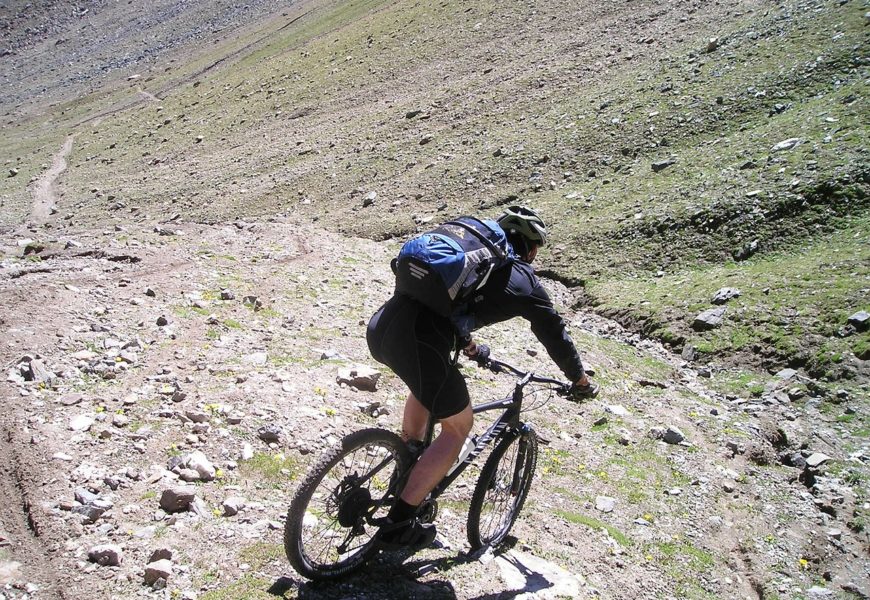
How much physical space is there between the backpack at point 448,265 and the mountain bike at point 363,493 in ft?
2.89

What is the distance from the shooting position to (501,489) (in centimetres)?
620

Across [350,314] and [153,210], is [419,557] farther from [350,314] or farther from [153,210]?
[153,210]

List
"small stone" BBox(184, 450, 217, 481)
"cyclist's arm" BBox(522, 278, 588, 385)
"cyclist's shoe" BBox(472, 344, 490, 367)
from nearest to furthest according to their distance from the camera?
"cyclist's arm" BBox(522, 278, 588, 385), "cyclist's shoe" BBox(472, 344, 490, 367), "small stone" BBox(184, 450, 217, 481)

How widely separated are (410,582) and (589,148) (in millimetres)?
14971

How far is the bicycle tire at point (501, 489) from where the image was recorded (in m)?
5.82

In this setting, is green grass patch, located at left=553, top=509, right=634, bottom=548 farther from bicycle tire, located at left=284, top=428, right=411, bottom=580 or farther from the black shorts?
the black shorts

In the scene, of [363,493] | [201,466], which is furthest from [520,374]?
[201,466]

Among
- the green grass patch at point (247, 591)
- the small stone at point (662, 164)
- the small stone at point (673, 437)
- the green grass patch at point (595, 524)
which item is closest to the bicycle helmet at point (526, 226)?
the green grass patch at point (595, 524)

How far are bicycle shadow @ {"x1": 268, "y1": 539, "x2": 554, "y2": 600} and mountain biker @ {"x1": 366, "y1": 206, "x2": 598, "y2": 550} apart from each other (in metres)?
0.30

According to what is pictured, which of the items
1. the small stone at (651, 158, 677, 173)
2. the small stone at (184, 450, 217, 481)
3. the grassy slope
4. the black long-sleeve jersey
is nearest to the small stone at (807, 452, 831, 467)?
the grassy slope

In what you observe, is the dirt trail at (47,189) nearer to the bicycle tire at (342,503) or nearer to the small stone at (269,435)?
the small stone at (269,435)

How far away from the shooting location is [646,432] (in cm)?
915

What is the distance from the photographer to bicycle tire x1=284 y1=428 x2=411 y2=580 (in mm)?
4930

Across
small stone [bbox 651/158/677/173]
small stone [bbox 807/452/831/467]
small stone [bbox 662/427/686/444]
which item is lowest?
small stone [bbox 807/452/831/467]
